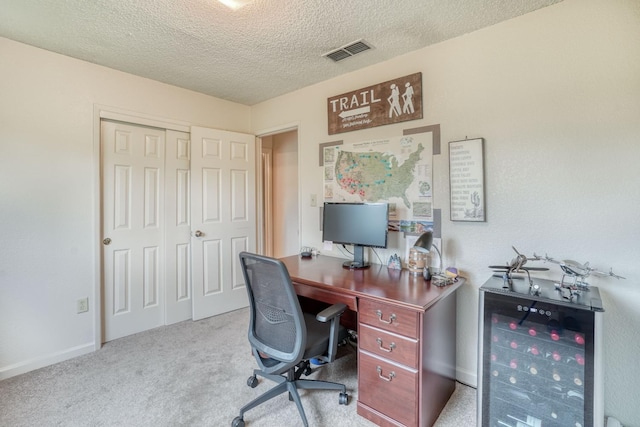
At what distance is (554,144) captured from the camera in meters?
1.73

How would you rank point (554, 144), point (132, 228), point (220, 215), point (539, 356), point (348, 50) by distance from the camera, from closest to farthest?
point (539, 356), point (554, 144), point (348, 50), point (132, 228), point (220, 215)

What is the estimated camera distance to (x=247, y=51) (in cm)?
228

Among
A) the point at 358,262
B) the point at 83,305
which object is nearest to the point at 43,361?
the point at 83,305

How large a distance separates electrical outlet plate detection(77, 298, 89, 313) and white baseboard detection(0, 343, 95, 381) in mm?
291

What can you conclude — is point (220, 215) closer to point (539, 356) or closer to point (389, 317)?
point (389, 317)

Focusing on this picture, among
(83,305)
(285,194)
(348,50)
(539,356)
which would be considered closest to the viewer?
(539,356)

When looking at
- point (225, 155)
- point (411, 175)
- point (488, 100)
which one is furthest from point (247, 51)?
point (488, 100)

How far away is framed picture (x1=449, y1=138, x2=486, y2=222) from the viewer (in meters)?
1.95

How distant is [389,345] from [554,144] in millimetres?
1518

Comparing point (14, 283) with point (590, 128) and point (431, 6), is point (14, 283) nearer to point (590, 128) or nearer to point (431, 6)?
point (431, 6)

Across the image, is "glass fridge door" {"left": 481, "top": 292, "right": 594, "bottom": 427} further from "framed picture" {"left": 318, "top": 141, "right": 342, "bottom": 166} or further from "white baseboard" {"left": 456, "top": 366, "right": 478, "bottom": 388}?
"framed picture" {"left": 318, "top": 141, "right": 342, "bottom": 166}

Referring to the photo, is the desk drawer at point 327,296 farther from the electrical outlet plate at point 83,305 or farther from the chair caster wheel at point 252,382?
the electrical outlet plate at point 83,305

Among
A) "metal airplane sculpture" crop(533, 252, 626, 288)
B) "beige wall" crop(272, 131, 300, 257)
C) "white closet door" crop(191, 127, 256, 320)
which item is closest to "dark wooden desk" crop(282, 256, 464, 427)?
"metal airplane sculpture" crop(533, 252, 626, 288)

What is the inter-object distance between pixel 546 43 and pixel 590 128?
1.88ft
